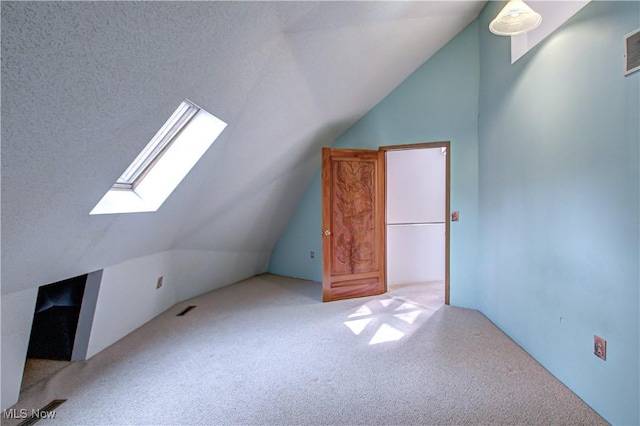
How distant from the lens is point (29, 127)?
121 centimetres

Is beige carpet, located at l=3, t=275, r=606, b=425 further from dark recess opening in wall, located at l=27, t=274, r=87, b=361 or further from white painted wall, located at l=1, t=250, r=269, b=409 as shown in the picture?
dark recess opening in wall, located at l=27, t=274, r=87, b=361

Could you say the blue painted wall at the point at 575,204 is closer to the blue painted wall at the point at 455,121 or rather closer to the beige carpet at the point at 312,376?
the beige carpet at the point at 312,376

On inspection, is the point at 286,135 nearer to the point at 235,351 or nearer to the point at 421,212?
the point at 235,351

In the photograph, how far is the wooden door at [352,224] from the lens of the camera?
391cm

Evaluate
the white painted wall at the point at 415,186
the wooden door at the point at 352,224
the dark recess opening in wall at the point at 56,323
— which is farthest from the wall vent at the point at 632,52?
the dark recess opening in wall at the point at 56,323

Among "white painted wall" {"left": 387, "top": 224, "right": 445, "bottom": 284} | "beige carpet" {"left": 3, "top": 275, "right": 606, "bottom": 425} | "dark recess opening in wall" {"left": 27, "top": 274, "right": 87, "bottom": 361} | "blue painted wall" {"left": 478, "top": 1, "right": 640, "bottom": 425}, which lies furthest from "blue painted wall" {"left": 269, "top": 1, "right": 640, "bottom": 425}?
"dark recess opening in wall" {"left": 27, "top": 274, "right": 87, "bottom": 361}

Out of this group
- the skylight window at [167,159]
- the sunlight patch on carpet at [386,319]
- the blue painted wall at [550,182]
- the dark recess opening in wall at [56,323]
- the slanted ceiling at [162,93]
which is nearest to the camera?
the slanted ceiling at [162,93]

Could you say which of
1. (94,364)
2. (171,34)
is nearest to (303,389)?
(94,364)

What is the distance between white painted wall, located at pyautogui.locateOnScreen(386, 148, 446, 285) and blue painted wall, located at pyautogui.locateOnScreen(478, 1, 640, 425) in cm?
184

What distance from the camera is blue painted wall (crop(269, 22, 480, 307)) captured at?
3.61 metres

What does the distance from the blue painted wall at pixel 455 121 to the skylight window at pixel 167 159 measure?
242 cm

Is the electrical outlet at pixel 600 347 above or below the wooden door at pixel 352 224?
below

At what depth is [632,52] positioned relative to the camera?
1.59m

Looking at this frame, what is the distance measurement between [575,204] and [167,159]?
295 cm
